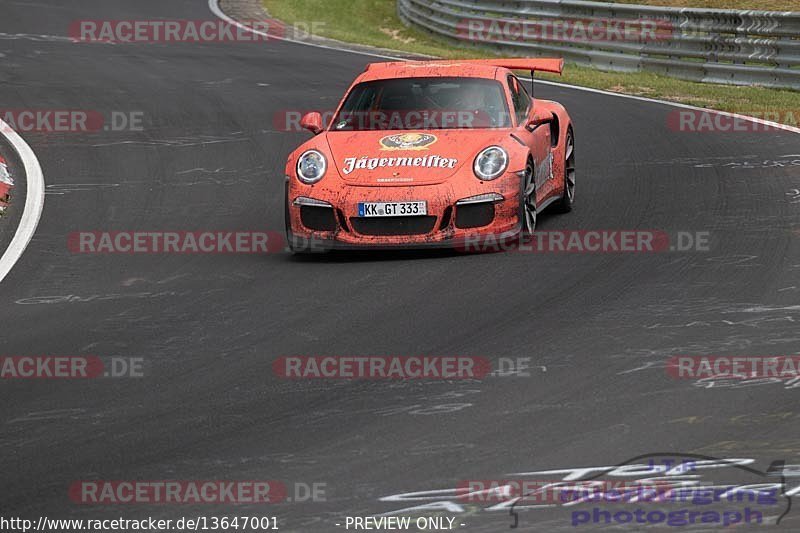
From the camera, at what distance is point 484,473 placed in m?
5.83

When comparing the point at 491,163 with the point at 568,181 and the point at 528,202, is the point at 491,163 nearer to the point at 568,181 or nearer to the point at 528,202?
the point at 528,202

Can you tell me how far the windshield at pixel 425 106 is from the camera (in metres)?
11.3

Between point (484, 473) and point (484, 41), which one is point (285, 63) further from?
point (484, 473)

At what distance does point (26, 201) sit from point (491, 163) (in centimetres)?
462

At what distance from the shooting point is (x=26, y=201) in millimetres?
12914

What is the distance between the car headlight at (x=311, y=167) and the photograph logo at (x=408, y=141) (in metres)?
0.48
